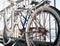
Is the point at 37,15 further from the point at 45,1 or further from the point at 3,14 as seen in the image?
the point at 3,14

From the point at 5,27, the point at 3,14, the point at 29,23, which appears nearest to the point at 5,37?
the point at 5,27

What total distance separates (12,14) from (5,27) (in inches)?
12.7

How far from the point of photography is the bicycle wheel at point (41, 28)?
4422 millimetres

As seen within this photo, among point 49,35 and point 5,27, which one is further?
point 5,27

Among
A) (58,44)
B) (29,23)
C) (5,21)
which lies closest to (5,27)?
(5,21)

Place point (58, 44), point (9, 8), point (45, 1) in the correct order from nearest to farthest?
point (58, 44)
point (45, 1)
point (9, 8)

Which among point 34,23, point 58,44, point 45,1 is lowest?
point 58,44

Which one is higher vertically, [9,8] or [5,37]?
[9,8]

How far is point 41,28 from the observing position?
4.48 meters

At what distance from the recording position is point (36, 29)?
4.60 m

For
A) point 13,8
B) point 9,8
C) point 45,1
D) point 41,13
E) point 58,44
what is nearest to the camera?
point 58,44

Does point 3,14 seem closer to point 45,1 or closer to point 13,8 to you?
point 13,8

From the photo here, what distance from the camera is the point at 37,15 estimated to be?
451cm

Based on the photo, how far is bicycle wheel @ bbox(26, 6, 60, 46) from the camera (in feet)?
14.5
